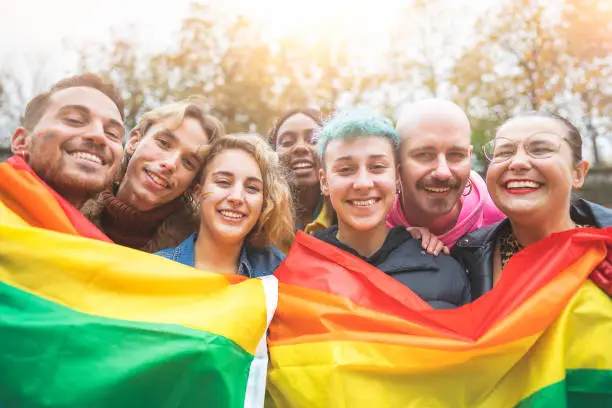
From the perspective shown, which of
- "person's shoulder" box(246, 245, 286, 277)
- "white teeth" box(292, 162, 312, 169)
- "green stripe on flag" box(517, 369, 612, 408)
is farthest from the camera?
"white teeth" box(292, 162, 312, 169)

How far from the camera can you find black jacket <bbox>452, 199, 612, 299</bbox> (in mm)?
3100

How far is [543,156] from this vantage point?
3041mm

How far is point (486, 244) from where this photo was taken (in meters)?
3.35

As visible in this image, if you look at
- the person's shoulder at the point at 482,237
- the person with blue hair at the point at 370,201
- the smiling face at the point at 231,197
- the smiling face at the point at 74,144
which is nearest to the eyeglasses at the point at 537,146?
the person's shoulder at the point at 482,237

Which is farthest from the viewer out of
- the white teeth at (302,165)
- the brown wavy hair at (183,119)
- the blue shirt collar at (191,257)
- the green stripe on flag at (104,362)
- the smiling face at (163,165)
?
the white teeth at (302,165)

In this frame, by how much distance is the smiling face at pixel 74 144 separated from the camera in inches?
127

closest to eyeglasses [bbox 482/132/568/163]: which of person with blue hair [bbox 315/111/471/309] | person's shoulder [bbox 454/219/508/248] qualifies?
person's shoulder [bbox 454/219/508/248]

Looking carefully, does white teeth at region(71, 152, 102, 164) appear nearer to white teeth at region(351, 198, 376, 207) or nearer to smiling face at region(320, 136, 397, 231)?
smiling face at region(320, 136, 397, 231)

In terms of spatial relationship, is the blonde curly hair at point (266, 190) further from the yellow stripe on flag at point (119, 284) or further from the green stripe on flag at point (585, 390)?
the green stripe on flag at point (585, 390)

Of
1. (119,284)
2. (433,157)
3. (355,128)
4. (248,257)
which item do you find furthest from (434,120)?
(119,284)

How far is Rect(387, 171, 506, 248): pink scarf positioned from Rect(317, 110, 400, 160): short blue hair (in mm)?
509

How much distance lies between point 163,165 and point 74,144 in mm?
683

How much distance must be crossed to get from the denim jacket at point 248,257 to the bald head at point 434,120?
1.23m

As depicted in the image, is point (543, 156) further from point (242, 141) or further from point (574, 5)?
point (574, 5)
